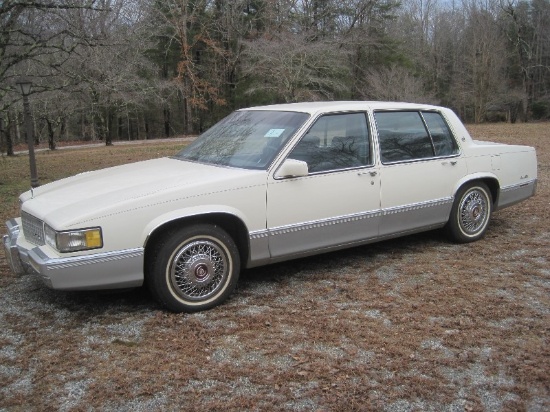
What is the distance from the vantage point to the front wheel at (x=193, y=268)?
3.97 m

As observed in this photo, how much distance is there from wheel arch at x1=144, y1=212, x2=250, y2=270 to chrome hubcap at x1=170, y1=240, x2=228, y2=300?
0.18 meters

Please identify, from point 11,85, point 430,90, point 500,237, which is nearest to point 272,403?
point 500,237

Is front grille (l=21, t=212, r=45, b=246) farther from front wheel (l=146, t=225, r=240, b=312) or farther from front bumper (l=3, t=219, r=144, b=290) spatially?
front wheel (l=146, t=225, r=240, b=312)

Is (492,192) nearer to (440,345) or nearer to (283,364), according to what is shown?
(440,345)

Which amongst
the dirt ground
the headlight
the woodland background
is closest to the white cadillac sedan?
the headlight

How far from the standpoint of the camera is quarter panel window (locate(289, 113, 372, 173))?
4668mm

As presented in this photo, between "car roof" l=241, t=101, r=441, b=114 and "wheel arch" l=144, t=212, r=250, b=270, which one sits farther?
"car roof" l=241, t=101, r=441, b=114

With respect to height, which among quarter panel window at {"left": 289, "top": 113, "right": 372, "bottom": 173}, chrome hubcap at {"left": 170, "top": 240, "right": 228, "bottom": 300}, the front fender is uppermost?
quarter panel window at {"left": 289, "top": 113, "right": 372, "bottom": 173}

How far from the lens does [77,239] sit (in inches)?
145

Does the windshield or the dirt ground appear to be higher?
the windshield

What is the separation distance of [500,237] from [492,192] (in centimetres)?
52

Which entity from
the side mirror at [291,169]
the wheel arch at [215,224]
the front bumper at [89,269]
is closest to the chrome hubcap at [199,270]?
the wheel arch at [215,224]

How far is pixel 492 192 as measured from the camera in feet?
20.1

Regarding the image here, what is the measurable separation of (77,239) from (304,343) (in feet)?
5.56
